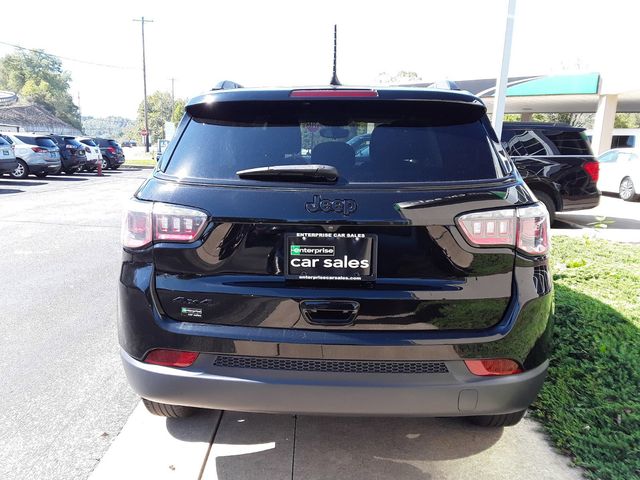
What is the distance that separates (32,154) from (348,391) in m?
20.8

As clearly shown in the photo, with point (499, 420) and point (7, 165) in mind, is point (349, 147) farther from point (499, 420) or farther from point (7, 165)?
point (7, 165)

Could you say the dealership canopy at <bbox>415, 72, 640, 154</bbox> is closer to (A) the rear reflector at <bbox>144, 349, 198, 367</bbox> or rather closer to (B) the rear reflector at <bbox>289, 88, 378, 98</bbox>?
(B) the rear reflector at <bbox>289, 88, 378, 98</bbox>

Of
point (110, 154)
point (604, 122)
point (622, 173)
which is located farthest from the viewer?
point (110, 154)

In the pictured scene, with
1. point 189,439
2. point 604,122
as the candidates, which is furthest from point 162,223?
point 604,122

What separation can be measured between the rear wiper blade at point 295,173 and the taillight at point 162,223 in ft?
0.96

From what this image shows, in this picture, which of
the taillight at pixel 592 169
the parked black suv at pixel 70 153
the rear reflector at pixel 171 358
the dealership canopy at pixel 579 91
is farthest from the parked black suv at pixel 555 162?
the parked black suv at pixel 70 153

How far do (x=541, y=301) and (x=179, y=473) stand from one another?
191 cm

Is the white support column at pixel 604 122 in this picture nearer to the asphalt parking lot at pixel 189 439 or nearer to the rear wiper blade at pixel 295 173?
the asphalt parking lot at pixel 189 439

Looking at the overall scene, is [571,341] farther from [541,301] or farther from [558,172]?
[558,172]

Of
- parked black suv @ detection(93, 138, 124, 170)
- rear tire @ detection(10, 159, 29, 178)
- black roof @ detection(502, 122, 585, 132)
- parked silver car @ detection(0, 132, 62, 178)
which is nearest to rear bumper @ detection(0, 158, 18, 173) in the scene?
parked silver car @ detection(0, 132, 62, 178)

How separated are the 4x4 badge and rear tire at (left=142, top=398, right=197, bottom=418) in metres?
1.40

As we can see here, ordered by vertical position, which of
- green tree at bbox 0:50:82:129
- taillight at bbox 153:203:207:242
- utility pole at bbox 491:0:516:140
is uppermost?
green tree at bbox 0:50:82:129

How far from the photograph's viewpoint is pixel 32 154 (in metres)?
19.0

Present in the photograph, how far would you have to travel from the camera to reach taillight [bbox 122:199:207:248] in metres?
2.06
